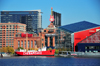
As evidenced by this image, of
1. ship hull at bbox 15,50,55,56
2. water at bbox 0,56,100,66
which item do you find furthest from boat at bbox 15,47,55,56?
water at bbox 0,56,100,66

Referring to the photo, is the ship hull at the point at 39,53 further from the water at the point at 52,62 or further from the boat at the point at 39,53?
the water at the point at 52,62

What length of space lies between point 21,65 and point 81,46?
Result: 9234 cm

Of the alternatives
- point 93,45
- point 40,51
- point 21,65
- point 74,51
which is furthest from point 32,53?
point 21,65

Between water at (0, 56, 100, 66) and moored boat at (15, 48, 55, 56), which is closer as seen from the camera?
water at (0, 56, 100, 66)

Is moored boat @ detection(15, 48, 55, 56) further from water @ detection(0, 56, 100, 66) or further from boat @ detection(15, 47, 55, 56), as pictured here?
water @ detection(0, 56, 100, 66)

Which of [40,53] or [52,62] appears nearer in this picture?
[52,62]

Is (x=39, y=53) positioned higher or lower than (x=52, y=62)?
higher

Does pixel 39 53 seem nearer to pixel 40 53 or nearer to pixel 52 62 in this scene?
pixel 40 53

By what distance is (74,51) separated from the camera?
196250mm

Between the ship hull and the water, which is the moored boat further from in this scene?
the water

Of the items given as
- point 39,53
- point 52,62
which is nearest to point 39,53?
point 39,53

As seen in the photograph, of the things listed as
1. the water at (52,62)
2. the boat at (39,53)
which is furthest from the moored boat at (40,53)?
the water at (52,62)

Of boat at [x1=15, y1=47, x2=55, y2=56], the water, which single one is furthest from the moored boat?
the water

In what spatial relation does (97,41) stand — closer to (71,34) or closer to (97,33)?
(97,33)
